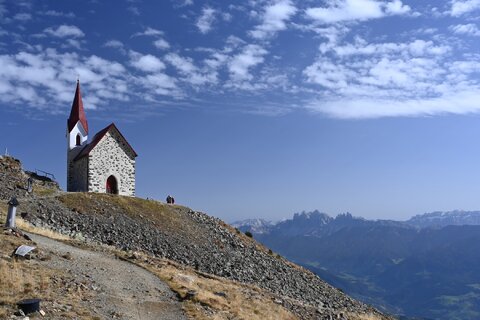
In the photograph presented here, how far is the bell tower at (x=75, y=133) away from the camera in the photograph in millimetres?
64312

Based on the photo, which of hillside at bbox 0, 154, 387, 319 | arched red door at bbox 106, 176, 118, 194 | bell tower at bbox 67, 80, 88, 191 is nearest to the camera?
hillside at bbox 0, 154, 387, 319

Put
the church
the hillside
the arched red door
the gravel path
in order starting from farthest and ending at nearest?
1. the arched red door
2. the church
3. the hillside
4. the gravel path

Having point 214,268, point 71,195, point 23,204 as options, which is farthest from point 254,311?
point 71,195

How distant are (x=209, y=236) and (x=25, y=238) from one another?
26695 millimetres

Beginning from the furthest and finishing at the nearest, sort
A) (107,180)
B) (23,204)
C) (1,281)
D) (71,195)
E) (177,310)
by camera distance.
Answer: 1. (107,180)
2. (71,195)
3. (23,204)
4. (177,310)
5. (1,281)

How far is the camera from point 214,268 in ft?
144

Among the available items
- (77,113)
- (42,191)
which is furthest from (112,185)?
(77,113)

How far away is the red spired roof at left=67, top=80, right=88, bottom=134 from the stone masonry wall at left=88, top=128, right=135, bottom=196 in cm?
917

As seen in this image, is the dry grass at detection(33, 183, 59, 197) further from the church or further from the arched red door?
the arched red door

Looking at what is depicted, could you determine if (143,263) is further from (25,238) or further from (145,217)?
(145,217)

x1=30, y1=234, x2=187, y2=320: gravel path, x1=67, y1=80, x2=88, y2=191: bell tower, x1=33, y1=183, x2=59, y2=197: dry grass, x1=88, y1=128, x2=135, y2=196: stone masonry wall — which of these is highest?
x1=67, y1=80, x2=88, y2=191: bell tower

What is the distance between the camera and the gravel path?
68.0 ft

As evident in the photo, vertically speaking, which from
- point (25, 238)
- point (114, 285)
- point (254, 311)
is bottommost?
point (254, 311)

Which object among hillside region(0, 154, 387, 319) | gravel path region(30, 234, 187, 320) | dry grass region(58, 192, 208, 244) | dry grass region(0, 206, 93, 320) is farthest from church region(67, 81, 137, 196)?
dry grass region(0, 206, 93, 320)
